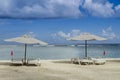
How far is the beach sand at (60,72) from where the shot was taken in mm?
15969

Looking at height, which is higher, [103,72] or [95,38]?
[95,38]

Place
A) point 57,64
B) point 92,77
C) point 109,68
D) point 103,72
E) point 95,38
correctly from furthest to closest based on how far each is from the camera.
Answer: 1. point 95,38
2. point 57,64
3. point 109,68
4. point 103,72
5. point 92,77

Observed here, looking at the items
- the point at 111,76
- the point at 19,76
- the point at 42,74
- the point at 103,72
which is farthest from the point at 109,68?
the point at 19,76

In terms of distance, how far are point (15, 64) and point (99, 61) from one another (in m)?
4.76

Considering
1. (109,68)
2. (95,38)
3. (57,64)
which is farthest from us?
(95,38)

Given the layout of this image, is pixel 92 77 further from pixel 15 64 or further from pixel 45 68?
pixel 15 64

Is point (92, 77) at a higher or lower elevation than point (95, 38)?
lower

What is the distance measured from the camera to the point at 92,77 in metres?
16.2

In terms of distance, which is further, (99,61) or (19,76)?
(99,61)

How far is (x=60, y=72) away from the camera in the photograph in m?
17.7

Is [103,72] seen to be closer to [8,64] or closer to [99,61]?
[99,61]

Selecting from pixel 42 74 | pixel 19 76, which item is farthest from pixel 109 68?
pixel 19 76

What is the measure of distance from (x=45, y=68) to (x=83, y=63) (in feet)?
9.72

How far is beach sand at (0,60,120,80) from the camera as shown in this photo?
1597 centimetres
